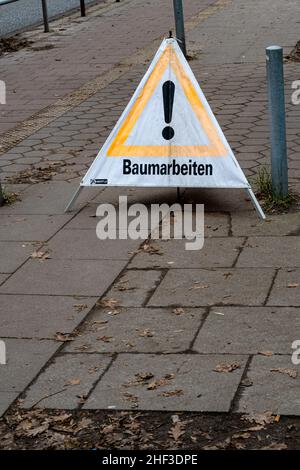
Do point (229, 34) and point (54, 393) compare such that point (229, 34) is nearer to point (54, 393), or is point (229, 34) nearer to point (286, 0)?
point (286, 0)

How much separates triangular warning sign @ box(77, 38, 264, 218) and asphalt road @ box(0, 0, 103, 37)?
34.0 feet

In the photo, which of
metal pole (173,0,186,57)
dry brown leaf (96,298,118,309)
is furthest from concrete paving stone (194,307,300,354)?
metal pole (173,0,186,57)

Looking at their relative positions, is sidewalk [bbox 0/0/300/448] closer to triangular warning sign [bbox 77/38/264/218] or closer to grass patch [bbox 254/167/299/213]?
grass patch [bbox 254/167/299/213]

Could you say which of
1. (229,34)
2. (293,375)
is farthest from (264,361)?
(229,34)

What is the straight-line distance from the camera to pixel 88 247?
6.27 m

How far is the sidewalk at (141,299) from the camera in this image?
4367mm

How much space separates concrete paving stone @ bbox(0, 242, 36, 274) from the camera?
19.8 ft

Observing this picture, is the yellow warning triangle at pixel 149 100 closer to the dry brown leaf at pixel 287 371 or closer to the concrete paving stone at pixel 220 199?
the concrete paving stone at pixel 220 199

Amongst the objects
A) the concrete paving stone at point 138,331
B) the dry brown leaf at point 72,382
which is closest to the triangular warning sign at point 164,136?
the concrete paving stone at point 138,331

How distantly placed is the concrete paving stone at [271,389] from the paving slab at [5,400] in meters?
0.99

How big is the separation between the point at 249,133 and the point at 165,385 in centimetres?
489

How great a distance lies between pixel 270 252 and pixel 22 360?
187 centimetres

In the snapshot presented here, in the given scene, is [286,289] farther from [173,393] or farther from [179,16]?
[179,16]

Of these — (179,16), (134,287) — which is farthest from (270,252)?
(179,16)
